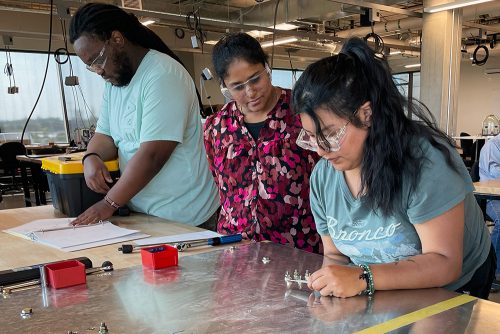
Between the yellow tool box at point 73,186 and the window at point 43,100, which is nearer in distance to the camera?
the yellow tool box at point 73,186

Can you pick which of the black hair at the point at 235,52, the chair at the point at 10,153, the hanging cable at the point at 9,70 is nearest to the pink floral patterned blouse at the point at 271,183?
the black hair at the point at 235,52

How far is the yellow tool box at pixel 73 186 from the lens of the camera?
4.84 feet

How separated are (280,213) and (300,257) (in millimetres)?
411

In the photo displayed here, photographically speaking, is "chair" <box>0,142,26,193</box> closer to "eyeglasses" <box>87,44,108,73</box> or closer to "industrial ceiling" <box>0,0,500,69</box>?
"industrial ceiling" <box>0,0,500,69</box>

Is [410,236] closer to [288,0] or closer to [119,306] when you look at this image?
[119,306]

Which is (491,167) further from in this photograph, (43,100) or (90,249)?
(43,100)

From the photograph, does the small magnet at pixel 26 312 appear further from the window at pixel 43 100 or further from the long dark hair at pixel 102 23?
the window at pixel 43 100

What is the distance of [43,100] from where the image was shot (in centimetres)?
806

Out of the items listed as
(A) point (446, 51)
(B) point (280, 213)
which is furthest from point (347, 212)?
(A) point (446, 51)

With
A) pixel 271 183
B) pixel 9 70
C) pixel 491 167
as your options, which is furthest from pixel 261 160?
pixel 9 70

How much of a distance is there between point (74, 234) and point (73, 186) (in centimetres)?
29

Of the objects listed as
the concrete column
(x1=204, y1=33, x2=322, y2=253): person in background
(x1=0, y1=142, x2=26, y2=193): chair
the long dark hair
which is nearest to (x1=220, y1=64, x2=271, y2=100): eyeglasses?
(x1=204, y1=33, x2=322, y2=253): person in background

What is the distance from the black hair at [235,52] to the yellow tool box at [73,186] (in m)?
0.49

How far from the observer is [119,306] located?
76 centimetres
